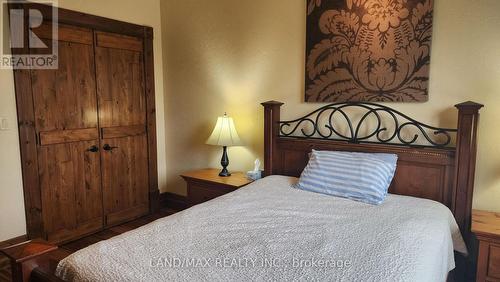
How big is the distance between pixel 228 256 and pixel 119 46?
2.71 metres

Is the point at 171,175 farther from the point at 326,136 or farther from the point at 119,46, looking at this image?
the point at 326,136

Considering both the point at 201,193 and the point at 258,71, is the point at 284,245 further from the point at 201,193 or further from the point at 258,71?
the point at 258,71

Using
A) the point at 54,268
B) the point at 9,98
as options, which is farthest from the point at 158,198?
the point at 54,268

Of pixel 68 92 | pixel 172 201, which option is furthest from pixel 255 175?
pixel 68 92

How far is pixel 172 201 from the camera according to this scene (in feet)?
13.1

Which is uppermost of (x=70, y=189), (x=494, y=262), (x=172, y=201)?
(x=70, y=189)

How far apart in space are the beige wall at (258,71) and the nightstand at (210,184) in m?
0.28

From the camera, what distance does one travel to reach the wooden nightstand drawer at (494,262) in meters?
1.88

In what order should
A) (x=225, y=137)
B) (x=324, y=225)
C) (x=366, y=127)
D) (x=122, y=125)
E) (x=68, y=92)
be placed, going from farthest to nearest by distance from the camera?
(x=122, y=125) → (x=225, y=137) → (x=68, y=92) → (x=366, y=127) → (x=324, y=225)

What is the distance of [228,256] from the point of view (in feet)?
4.58

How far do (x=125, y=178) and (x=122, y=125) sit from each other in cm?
56

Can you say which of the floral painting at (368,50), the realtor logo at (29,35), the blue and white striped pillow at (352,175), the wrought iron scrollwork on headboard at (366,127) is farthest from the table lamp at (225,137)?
the realtor logo at (29,35)

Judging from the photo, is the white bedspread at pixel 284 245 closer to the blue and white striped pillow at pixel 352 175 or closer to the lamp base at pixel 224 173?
the blue and white striped pillow at pixel 352 175

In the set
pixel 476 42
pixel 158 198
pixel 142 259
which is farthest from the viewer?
pixel 158 198
